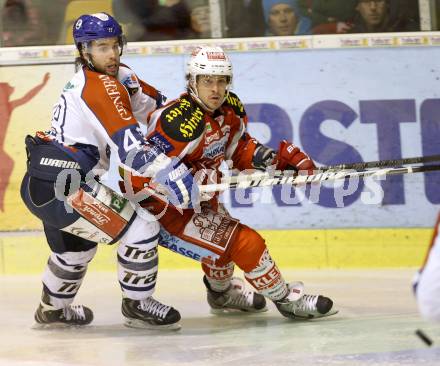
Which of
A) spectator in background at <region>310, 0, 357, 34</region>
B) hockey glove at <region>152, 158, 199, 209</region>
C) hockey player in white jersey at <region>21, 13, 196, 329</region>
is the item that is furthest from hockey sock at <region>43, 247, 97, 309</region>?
spectator in background at <region>310, 0, 357, 34</region>

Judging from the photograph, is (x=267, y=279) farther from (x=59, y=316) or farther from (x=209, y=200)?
(x=59, y=316)

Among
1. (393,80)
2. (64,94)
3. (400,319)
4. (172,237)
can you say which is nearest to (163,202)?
(172,237)

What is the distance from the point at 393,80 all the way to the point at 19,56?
1.93 meters

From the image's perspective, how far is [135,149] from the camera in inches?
152

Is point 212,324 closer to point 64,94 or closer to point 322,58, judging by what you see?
point 64,94

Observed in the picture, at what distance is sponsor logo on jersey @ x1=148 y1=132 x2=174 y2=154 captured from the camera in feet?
13.0

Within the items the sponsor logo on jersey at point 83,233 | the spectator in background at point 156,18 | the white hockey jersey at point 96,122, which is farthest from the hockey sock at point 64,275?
the spectator in background at point 156,18

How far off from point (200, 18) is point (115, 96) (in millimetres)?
1743

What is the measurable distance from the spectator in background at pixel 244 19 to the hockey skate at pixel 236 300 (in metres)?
1.56

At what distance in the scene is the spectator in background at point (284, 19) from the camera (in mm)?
5484

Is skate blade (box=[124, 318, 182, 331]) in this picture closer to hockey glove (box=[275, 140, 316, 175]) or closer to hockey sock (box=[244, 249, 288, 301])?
hockey sock (box=[244, 249, 288, 301])

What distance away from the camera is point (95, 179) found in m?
4.09

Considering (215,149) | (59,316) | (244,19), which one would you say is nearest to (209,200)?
(215,149)

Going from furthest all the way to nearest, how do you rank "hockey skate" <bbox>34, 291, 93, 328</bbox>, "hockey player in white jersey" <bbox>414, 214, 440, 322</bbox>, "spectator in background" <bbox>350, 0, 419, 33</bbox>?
"spectator in background" <bbox>350, 0, 419, 33</bbox> < "hockey skate" <bbox>34, 291, 93, 328</bbox> < "hockey player in white jersey" <bbox>414, 214, 440, 322</bbox>
